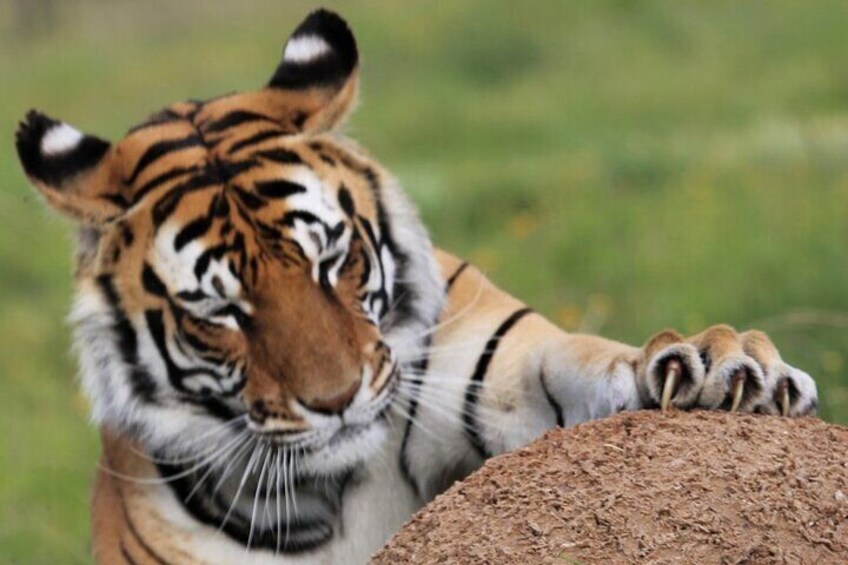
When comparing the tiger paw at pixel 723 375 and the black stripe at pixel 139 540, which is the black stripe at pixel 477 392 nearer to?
the tiger paw at pixel 723 375

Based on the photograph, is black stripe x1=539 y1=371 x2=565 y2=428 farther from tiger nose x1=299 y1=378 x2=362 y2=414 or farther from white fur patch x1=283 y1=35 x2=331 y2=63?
white fur patch x1=283 y1=35 x2=331 y2=63

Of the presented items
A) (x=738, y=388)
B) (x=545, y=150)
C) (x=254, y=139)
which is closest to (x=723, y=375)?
(x=738, y=388)

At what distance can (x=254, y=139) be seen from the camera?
358 cm

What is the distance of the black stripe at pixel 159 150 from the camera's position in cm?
356

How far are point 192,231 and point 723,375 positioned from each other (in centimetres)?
118

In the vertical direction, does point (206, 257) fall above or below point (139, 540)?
above

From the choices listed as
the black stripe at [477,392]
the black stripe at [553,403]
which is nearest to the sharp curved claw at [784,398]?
the black stripe at [553,403]

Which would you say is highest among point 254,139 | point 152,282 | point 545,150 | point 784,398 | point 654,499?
point 545,150

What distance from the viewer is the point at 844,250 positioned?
6.51 meters

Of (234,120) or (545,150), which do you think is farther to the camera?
(545,150)

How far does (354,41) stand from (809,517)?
1641mm

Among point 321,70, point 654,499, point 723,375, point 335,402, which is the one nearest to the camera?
point 654,499

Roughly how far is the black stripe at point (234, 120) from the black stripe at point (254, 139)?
48 millimetres

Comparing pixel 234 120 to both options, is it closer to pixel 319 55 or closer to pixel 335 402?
pixel 319 55
